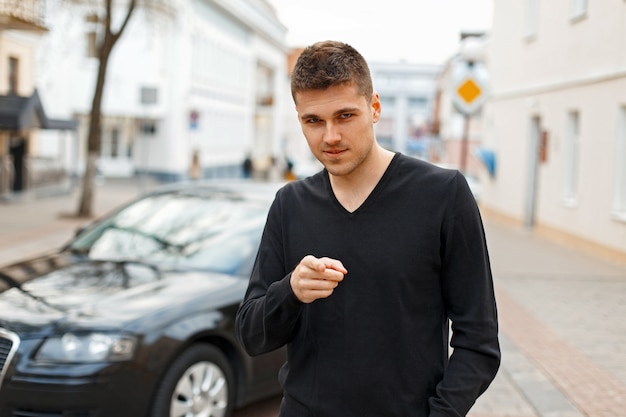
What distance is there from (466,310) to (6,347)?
10.8 feet

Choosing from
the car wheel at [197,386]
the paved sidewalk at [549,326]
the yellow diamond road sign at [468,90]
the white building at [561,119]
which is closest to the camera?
the car wheel at [197,386]

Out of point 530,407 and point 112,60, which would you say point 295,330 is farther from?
point 112,60

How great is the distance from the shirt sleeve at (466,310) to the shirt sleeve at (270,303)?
1.35 ft

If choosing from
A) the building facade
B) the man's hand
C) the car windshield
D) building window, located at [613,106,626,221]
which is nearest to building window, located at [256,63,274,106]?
the building facade

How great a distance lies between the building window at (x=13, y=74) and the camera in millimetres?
27292

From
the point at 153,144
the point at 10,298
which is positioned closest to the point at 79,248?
the point at 10,298

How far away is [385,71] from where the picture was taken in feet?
391

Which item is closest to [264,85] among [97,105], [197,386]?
[97,105]

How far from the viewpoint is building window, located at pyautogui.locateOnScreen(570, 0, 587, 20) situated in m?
17.0

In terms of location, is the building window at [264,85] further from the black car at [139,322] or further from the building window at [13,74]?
the black car at [139,322]

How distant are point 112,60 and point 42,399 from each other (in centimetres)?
3808

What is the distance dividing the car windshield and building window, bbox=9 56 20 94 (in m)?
22.2

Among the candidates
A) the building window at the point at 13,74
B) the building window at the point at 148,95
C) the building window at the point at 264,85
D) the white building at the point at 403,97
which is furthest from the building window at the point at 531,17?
the white building at the point at 403,97

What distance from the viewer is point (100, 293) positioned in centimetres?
527
